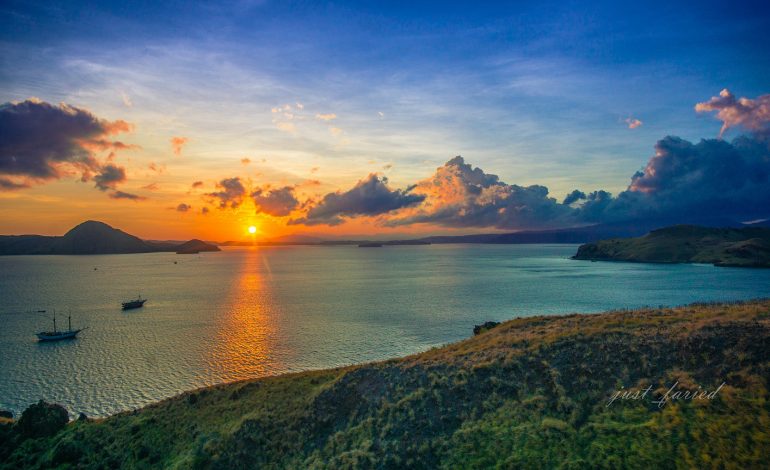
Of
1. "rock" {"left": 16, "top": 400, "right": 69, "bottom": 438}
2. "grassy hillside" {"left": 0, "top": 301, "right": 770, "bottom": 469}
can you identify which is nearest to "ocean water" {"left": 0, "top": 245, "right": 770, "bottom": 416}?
"rock" {"left": 16, "top": 400, "right": 69, "bottom": 438}

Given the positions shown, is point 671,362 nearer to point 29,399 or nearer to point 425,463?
point 425,463

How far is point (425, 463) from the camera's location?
2789cm

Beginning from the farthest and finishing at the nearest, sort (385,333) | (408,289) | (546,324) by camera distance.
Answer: (408,289), (385,333), (546,324)

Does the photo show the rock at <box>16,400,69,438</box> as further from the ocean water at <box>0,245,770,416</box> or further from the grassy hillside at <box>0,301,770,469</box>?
the ocean water at <box>0,245,770,416</box>

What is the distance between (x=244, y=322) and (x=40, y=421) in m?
63.8

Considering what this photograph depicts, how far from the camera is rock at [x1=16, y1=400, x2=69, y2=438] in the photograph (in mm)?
38312

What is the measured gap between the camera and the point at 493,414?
102 ft

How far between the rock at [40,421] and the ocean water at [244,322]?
32.2ft

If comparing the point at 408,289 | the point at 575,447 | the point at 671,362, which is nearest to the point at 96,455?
the point at 575,447

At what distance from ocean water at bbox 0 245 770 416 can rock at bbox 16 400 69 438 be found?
981cm

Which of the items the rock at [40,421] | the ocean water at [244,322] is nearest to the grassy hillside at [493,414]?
the rock at [40,421]

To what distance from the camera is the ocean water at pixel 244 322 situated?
202ft

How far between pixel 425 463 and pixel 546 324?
29.9m

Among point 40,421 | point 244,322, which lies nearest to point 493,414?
point 40,421
